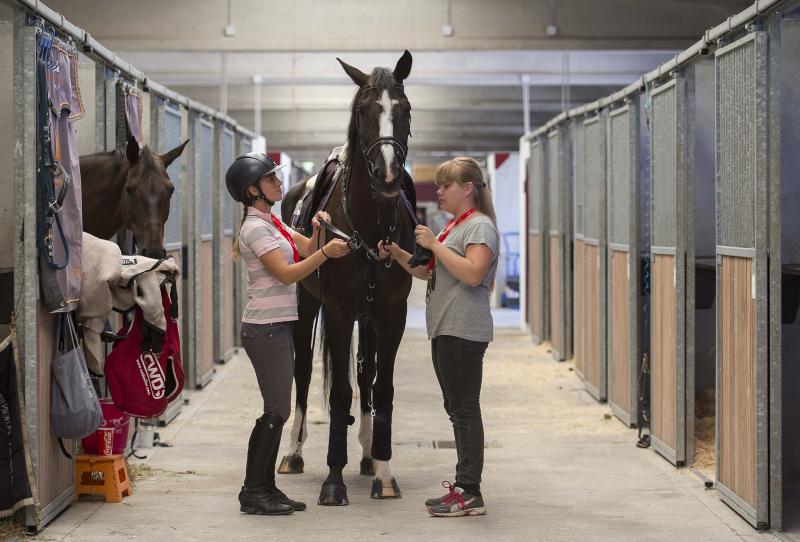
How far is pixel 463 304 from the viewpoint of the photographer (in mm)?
4895

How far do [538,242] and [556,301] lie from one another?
106 centimetres

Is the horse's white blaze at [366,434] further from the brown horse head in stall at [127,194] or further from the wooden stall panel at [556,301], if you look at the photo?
the wooden stall panel at [556,301]

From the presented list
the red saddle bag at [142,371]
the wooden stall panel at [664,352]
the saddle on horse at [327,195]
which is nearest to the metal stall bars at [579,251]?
the wooden stall panel at [664,352]

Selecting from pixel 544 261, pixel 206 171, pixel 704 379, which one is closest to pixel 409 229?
pixel 704 379

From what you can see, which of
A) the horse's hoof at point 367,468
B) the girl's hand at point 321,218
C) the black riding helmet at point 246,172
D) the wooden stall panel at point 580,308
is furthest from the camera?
the wooden stall panel at point 580,308

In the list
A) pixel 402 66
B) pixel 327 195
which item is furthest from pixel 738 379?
pixel 327 195

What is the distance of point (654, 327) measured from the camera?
21.8 ft

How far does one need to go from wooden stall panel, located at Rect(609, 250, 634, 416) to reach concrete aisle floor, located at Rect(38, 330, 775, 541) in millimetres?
203

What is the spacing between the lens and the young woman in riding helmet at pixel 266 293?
486 cm

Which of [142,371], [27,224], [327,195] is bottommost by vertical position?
[142,371]

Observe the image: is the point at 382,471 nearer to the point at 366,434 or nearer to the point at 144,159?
the point at 366,434

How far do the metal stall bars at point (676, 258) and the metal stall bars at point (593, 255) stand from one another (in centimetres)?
128

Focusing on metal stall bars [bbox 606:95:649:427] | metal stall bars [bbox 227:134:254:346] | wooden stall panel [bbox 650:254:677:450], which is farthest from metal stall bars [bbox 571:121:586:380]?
metal stall bars [bbox 227:134:254:346]

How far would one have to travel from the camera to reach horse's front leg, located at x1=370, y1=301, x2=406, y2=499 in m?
5.40
